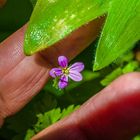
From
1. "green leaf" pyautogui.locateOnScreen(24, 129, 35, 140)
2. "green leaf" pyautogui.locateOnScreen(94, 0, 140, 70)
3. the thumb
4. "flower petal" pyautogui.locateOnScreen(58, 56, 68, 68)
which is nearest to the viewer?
Answer: "green leaf" pyautogui.locateOnScreen(94, 0, 140, 70)

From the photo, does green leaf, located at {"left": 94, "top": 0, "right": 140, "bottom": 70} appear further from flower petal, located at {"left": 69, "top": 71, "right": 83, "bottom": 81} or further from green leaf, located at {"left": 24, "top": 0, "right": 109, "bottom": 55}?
flower petal, located at {"left": 69, "top": 71, "right": 83, "bottom": 81}

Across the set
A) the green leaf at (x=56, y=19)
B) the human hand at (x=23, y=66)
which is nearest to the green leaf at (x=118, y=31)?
the green leaf at (x=56, y=19)

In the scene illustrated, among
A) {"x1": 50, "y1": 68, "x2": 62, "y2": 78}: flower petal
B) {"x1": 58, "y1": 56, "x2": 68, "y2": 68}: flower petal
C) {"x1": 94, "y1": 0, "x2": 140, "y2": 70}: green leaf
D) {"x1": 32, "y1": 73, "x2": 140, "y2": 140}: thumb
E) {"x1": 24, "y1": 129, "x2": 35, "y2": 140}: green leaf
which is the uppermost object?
{"x1": 94, "y1": 0, "x2": 140, "y2": 70}: green leaf

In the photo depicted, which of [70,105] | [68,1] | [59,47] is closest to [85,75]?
[70,105]

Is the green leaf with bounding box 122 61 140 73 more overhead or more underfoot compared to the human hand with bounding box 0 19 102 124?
more underfoot

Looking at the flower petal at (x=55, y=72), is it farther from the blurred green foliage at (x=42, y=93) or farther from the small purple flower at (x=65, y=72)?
the blurred green foliage at (x=42, y=93)

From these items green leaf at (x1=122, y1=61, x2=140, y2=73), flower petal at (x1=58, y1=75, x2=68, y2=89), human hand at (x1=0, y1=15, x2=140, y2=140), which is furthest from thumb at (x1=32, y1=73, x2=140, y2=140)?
green leaf at (x1=122, y1=61, x2=140, y2=73)

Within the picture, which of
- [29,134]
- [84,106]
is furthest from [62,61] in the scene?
[29,134]
